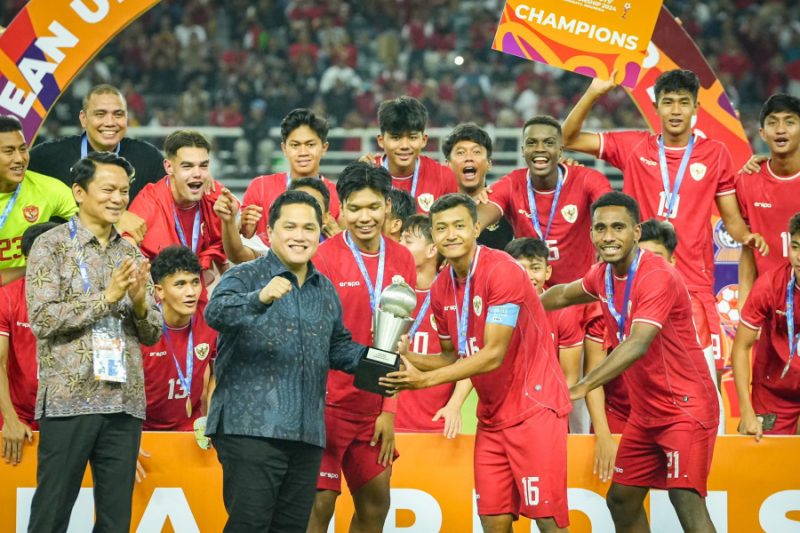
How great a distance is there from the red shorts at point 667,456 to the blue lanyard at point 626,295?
52cm

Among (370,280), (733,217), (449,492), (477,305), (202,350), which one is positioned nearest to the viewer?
(477,305)

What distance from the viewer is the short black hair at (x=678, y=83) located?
7449 millimetres

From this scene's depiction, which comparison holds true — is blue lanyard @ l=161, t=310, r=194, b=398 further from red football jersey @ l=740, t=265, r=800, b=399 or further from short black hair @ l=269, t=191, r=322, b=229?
red football jersey @ l=740, t=265, r=800, b=399

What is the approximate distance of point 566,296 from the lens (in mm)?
6602

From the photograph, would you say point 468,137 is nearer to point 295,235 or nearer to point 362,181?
point 362,181

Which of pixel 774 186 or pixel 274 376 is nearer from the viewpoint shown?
pixel 274 376

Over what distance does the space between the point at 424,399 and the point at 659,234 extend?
Answer: 1.70m

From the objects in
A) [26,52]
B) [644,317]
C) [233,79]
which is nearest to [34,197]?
[26,52]

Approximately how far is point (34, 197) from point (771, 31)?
14.3 metres

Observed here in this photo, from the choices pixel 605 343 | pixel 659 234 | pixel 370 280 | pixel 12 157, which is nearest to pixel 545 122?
pixel 659 234

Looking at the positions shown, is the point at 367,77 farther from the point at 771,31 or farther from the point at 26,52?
the point at 26,52

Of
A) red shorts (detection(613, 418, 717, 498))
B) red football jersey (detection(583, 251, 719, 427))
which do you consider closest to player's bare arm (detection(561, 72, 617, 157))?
red football jersey (detection(583, 251, 719, 427))

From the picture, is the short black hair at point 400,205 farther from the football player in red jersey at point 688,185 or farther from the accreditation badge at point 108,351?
the accreditation badge at point 108,351

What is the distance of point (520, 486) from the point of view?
18.7ft
